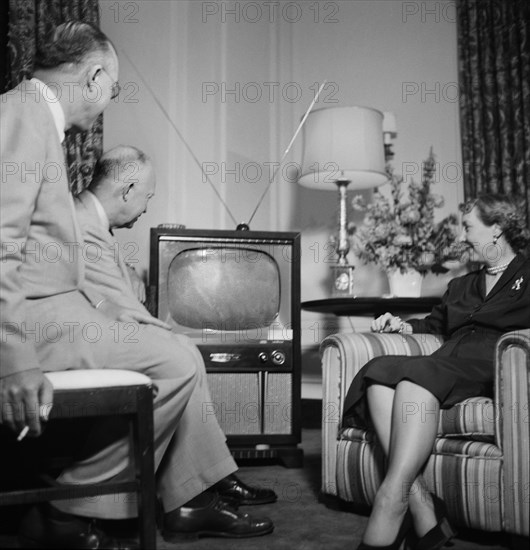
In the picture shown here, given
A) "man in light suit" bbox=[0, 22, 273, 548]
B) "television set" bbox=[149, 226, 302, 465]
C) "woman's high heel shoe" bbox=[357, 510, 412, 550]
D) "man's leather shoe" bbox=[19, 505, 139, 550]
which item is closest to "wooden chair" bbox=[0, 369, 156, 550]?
"man in light suit" bbox=[0, 22, 273, 548]

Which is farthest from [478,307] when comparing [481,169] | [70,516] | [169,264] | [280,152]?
[280,152]

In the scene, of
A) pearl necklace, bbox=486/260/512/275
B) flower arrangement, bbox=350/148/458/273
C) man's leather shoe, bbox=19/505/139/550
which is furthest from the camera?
flower arrangement, bbox=350/148/458/273

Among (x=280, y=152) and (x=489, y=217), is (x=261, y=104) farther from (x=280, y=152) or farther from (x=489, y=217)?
(x=489, y=217)

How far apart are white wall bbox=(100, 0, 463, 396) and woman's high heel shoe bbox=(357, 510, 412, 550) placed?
2161mm

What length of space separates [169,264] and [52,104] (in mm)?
1171

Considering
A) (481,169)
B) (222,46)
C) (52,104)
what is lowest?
(52,104)

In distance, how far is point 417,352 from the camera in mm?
2209

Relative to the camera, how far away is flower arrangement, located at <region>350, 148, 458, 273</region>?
2.95 meters

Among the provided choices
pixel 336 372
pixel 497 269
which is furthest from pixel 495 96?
pixel 336 372

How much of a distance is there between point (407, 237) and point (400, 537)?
156 cm

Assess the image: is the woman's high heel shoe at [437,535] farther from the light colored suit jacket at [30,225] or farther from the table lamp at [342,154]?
the table lamp at [342,154]

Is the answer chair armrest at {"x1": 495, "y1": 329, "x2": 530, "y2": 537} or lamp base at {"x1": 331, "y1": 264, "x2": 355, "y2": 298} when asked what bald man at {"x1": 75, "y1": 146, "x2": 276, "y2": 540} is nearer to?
chair armrest at {"x1": 495, "y1": 329, "x2": 530, "y2": 537}

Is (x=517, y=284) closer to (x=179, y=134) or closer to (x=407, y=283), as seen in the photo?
(x=407, y=283)

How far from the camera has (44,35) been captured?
9.37ft
